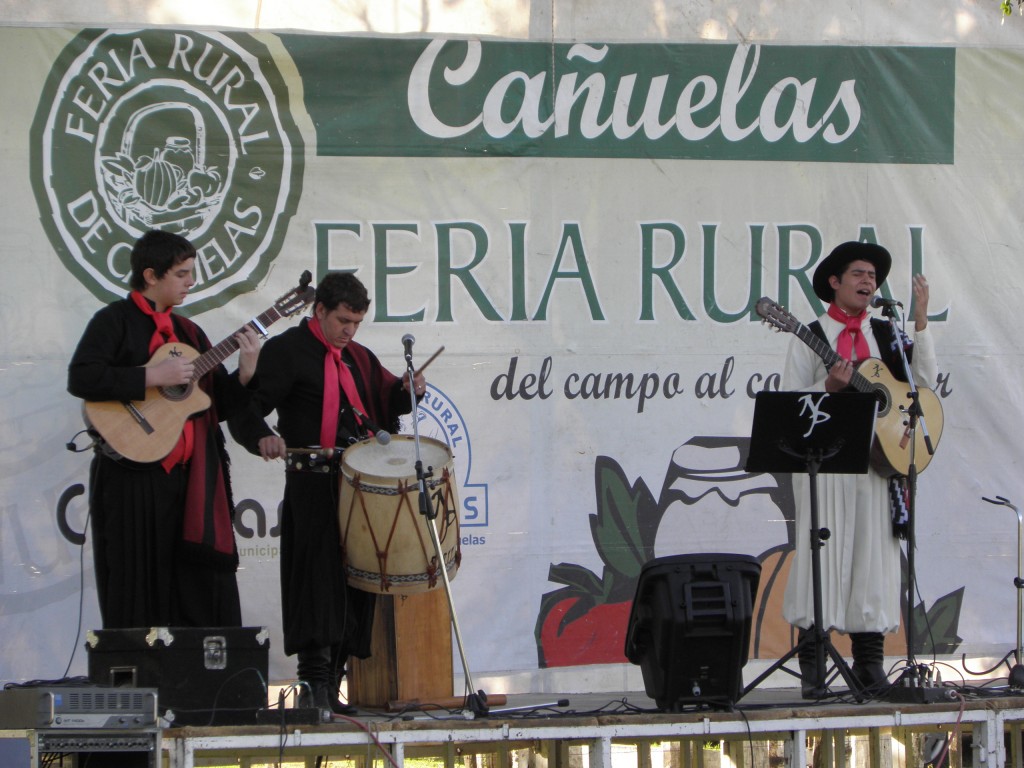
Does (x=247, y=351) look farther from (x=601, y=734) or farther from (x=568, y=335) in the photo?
(x=568, y=335)

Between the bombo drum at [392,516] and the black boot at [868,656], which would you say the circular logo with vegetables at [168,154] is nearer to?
the bombo drum at [392,516]

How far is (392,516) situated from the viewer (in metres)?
4.80

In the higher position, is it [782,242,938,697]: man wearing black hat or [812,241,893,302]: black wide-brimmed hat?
[812,241,893,302]: black wide-brimmed hat

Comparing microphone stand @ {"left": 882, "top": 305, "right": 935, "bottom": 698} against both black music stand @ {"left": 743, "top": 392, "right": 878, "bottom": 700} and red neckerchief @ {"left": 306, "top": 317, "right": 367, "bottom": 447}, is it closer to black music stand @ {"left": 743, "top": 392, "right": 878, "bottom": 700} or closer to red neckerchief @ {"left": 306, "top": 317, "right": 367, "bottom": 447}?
black music stand @ {"left": 743, "top": 392, "right": 878, "bottom": 700}

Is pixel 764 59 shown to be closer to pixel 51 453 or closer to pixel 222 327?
pixel 222 327

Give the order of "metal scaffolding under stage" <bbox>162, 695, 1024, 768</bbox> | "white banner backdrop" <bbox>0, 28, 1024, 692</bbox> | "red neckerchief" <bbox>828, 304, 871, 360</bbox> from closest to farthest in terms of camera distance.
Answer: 1. "metal scaffolding under stage" <bbox>162, 695, 1024, 768</bbox>
2. "red neckerchief" <bbox>828, 304, 871, 360</bbox>
3. "white banner backdrop" <bbox>0, 28, 1024, 692</bbox>

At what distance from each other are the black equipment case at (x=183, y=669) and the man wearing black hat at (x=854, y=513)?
2.23m

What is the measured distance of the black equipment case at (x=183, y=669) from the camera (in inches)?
175

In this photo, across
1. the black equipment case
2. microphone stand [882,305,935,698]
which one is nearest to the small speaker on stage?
microphone stand [882,305,935,698]

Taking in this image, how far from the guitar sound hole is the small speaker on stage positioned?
1.82m

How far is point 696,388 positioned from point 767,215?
926 millimetres

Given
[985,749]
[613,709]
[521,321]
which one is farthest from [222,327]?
[985,749]

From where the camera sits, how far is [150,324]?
5.18 m

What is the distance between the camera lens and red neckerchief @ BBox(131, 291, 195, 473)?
5074mm
